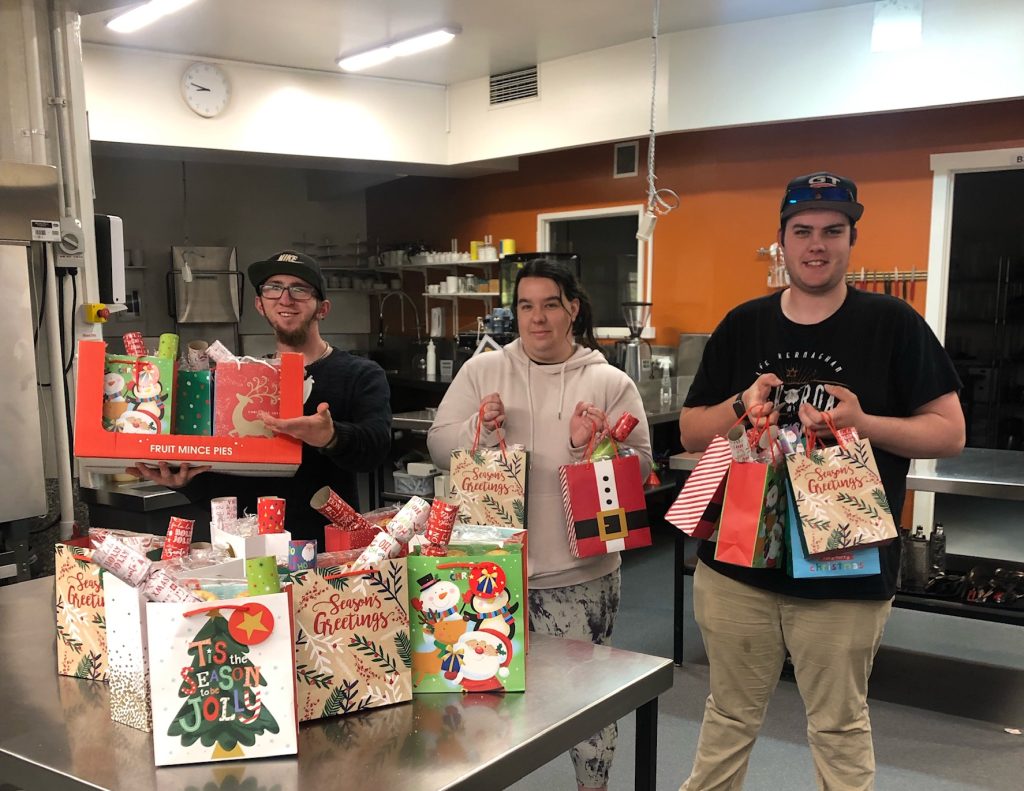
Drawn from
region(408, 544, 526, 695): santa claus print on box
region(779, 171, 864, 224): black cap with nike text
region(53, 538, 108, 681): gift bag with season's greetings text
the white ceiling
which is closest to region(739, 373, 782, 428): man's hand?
region(779, 171, 864, 224): black cap with nike text

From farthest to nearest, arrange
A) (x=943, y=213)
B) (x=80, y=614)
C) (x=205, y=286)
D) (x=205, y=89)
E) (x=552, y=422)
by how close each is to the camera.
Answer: (x=205, y=286), (x=205, y=89), (x=943, y=213), (x=552, y=422), (x=80, y=614)

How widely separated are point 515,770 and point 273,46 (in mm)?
5575

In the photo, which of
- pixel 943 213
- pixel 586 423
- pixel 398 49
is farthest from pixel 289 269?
pixel 943 213

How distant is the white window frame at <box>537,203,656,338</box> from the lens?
6.53 metres

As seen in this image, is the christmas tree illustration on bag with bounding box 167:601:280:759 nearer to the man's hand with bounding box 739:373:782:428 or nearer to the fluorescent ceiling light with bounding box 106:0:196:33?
the man's hand with bounding box 739:373:782:428

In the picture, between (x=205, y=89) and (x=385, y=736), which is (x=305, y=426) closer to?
(x=385, y=736)

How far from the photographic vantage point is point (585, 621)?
220cm

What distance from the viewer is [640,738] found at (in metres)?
1.53

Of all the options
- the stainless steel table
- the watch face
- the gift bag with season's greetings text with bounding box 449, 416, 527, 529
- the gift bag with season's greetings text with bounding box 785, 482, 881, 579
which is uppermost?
the watch face

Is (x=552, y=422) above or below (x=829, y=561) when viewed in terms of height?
above

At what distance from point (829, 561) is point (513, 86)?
218 inches

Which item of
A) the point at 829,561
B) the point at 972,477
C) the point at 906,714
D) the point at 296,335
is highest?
the point at 296,335

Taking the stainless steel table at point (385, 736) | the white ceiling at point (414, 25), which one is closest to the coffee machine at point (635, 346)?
the white ceiling at point (414, 25)

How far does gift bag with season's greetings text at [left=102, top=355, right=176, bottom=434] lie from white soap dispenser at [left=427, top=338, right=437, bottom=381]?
6062 millimetres
